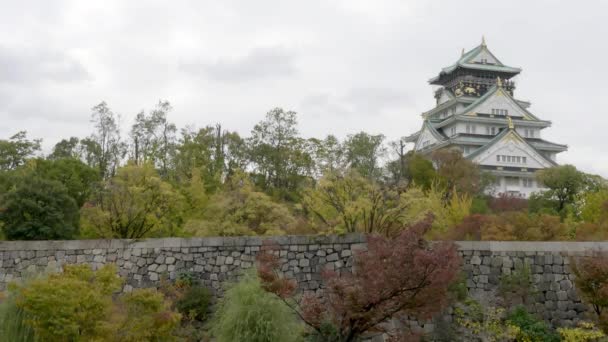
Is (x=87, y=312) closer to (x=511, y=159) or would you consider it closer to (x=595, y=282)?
(x=595, y=282)

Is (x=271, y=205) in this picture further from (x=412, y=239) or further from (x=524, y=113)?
(x=524, y=113)

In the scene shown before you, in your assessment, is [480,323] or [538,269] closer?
[480,323]

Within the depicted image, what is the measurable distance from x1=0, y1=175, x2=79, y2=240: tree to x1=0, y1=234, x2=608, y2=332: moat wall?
240 cm

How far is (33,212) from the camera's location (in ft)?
66.8

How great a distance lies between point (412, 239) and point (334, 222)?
5589 mm

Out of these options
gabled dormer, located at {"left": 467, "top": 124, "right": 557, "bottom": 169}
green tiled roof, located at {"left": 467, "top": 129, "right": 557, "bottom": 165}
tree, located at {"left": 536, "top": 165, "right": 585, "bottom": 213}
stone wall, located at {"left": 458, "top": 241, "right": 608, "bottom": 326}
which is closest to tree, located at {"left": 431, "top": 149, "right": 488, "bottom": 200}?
tree, located at {"left": 536, "top": 165, "right": 585, "bottom": 213}

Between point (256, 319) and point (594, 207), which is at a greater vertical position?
point (594, 207)

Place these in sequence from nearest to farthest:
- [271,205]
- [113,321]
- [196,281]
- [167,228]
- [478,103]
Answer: [113,321]
[196,281]
[271,205]
[167,228]
[478,103]

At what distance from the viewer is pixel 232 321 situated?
13.4m

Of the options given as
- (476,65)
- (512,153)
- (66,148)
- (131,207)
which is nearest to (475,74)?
(476,65)

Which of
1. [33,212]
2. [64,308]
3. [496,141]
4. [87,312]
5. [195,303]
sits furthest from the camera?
[496,141]

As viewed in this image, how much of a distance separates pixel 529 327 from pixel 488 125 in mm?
43525

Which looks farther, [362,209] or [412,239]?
[362,209]

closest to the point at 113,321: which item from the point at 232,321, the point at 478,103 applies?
the point at 232,321
